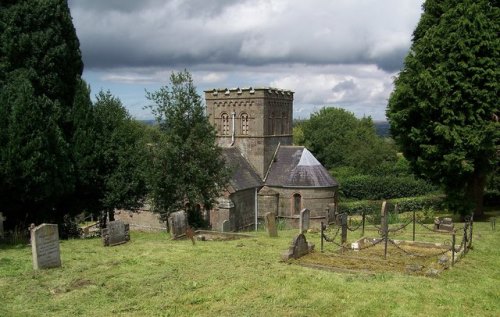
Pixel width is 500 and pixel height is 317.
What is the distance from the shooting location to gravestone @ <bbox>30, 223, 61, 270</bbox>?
13.0 metres

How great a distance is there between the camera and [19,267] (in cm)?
1341

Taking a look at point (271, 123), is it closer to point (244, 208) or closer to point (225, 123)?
point (225, 123)

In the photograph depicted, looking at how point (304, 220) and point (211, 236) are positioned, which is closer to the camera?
point (211, 236)

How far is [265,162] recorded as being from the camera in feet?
118

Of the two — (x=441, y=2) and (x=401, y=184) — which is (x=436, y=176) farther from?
(x=401, y=184)

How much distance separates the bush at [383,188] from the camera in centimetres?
4762

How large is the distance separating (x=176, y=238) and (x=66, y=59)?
9.92 meters

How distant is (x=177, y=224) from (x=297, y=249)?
6538mm

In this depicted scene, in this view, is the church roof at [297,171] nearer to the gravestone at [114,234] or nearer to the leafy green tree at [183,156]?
the leafy green tree at [183,156]

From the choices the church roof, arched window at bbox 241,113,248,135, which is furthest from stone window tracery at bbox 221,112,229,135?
the church roof

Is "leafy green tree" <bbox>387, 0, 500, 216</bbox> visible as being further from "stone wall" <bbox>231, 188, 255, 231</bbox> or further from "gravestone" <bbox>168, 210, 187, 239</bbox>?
"stone wall" <bbox>231, 188, 255, 231</bbox>

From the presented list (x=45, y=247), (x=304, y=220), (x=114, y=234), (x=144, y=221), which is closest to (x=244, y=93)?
(x=144, y=221)

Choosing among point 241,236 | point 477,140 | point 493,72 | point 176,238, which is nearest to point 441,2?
point 493,72

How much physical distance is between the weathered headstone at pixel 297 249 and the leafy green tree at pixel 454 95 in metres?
10.1
